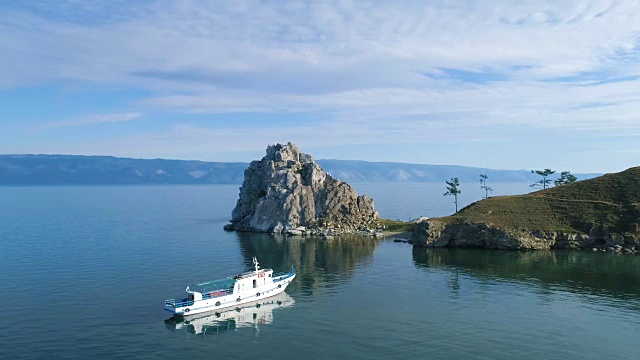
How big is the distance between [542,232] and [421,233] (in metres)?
35.0

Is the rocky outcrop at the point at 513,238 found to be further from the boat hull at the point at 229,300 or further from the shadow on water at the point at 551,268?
the boat hull at the point at 229,300

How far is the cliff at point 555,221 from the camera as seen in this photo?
136125mm

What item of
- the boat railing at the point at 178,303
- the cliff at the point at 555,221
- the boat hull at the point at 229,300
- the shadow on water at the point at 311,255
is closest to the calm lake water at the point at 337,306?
the shadow on water at the point at 311,255

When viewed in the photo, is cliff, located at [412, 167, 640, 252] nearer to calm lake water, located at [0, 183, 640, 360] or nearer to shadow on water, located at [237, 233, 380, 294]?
calm lake water, located at [0, 183, 640, 360]

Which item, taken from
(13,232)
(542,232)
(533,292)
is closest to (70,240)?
(13,232)

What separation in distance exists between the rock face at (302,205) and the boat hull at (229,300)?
84127mm

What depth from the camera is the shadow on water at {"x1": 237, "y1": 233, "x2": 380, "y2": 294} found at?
343ft

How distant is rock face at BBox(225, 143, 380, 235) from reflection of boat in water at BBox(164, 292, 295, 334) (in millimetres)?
90124

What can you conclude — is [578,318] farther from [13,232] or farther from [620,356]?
[13,232]

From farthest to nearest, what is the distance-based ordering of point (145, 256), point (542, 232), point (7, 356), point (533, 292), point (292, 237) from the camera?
point (292, 237)
point (542, 232)
point (145, 256)
point (533, 292)
point (7, 356)

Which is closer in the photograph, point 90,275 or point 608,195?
point 90,275

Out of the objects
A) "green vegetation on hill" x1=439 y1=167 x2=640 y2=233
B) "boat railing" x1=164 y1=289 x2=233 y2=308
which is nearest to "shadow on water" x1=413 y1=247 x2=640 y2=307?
"green vegetation on hill" x1=439 y1=167 x2=640 y2=233

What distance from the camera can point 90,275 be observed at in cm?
10081

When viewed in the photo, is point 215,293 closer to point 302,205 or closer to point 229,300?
point 229,300
